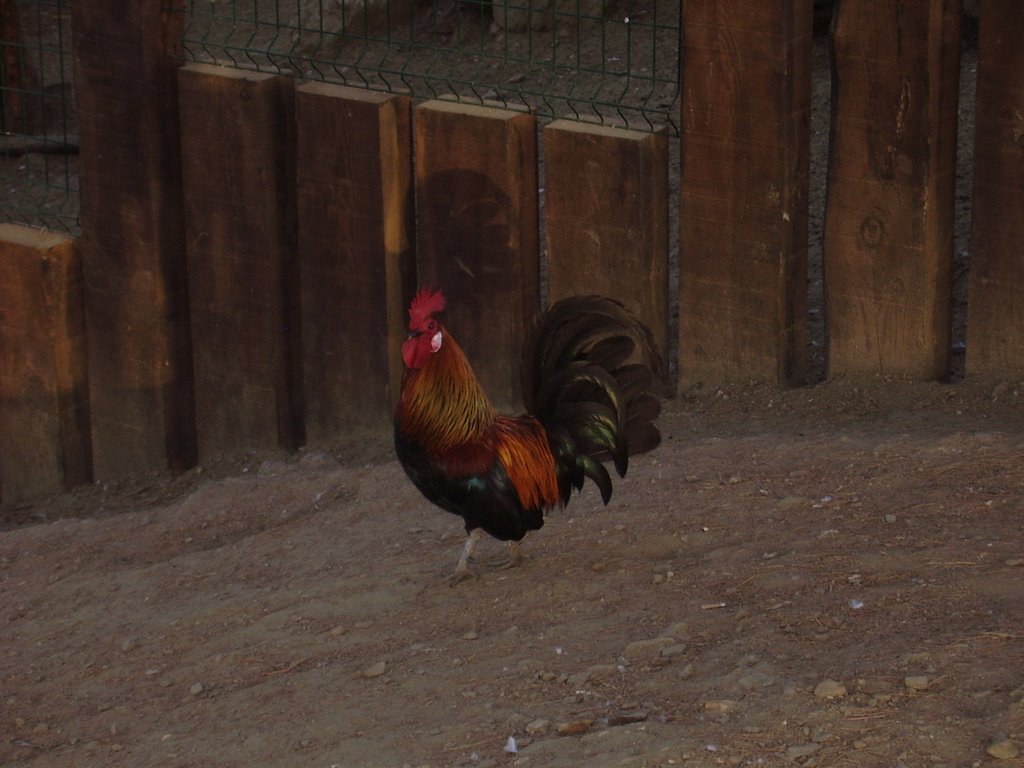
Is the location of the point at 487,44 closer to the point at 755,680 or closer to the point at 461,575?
the point at 461,575

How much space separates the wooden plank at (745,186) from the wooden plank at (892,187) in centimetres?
15

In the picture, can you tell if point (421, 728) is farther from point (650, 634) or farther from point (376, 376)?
point (376, 376)

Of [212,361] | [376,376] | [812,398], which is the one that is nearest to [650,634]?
[812,398]

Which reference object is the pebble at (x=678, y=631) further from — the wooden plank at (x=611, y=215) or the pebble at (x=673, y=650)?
the wooden plank at (x=611, y=215)

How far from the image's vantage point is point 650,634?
5.03 m

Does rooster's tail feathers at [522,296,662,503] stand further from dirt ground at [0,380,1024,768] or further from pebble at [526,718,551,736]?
pebble at [526,718,551,736]

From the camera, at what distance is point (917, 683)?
435 centimetres

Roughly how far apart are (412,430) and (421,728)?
131cm

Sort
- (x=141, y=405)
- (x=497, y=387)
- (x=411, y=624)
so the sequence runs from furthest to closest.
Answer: (x=141, y=405)
(x=497, y=387)
(x=411, y=624)

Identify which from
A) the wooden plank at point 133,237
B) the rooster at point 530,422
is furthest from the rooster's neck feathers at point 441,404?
the wooden plank at point 133,237

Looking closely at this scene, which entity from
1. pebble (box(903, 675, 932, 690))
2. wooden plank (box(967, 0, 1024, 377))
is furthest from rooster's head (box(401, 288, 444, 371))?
wooden plank (box(967, 0, 1024, 377))

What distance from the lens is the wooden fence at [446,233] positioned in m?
6.39

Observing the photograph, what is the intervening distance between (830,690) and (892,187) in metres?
2.70

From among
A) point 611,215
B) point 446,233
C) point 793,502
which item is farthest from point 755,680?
point 446,233
